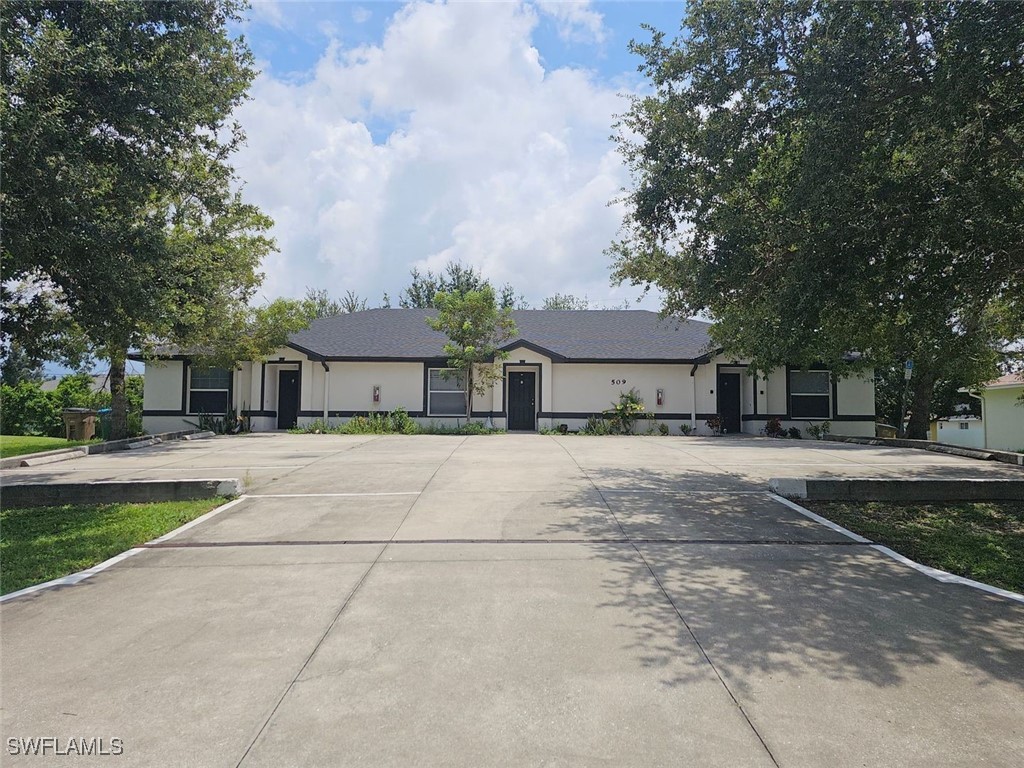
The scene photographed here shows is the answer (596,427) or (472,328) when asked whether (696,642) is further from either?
(596,427)

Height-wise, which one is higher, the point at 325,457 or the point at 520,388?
the point at 520,388

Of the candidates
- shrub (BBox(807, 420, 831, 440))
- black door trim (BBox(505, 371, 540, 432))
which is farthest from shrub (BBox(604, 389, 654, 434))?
shrub (BBox(807, 420, 831, 440))

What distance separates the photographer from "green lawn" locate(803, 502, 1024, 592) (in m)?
6.25

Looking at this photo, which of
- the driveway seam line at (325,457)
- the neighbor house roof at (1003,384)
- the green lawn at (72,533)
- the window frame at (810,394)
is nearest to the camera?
the green lawn at (72,533)

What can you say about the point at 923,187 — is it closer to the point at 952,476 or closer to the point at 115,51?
the point at 952,476

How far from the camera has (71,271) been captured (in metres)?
8.34

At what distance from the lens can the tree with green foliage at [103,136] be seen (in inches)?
275

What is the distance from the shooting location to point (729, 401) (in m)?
23.9

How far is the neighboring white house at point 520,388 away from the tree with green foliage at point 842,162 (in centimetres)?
1233

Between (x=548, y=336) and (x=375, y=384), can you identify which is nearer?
(x=375, y=384)

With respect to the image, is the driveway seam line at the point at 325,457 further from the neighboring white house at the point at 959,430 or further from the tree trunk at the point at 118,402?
the neighboring white house at the point at 959,430

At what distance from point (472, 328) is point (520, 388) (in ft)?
11.8

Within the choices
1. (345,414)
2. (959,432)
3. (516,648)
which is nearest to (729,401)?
(959,432)

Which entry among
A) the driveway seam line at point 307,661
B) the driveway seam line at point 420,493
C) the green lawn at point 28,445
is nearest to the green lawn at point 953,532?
the driveway seam line at point 420,493
